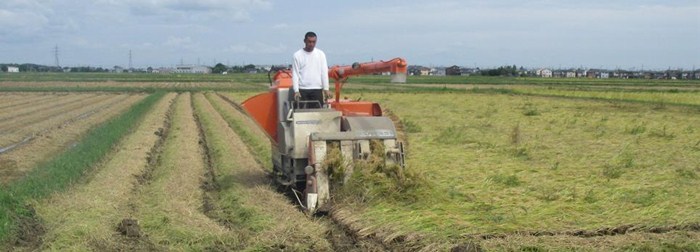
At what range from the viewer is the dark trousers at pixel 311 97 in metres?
10.1

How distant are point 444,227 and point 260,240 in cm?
178

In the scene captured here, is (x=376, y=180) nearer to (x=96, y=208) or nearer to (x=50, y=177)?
(x=96, y=208)

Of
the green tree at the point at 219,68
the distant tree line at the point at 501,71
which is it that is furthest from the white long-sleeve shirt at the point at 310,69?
the green tree at the point at 219,68

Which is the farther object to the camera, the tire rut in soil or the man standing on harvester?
the man standing on harvester

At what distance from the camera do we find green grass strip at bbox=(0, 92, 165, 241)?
841cm

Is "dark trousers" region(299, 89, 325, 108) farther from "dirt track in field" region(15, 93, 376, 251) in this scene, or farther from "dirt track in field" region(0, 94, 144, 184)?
"dirt track in field" region(0, 94, 144, 184)

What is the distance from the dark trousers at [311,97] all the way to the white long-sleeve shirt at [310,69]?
0.06 m

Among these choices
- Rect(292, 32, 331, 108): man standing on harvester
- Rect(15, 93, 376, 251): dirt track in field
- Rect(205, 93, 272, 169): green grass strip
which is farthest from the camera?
Rect(205, 93, 272, 169): green grass strip

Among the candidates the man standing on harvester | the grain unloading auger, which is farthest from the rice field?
the man standing on harvester

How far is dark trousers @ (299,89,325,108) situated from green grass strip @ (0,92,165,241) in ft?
11.4

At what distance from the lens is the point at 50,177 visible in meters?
11.2

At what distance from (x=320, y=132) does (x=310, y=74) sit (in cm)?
99

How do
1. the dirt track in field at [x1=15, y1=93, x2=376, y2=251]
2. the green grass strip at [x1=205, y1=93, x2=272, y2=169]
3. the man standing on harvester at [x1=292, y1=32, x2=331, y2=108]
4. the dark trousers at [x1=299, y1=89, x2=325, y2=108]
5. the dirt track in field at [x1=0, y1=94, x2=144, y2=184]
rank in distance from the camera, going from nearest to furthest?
the dirt track in field at [x1=15, y1=93, x2=376, y2=251], the man standing on harvester at [x1=292, y1=32, x2=331, y2=108], the dark trousers at [x1=299, y1=89, x2=325, y2=108], the dirt track in field at [x1=0, y1=94, x2=144, y2=184], the green grass strip at [x1=205, y1=93, x2=272, y2=169]

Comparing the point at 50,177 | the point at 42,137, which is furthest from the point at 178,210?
the point at 42,137
